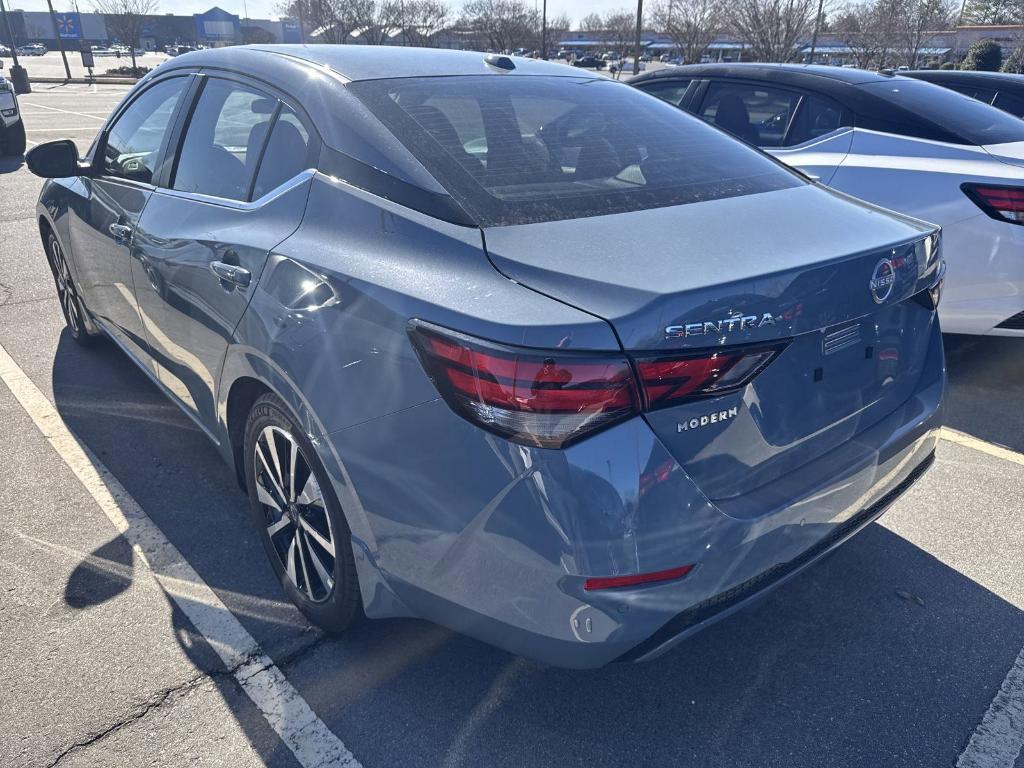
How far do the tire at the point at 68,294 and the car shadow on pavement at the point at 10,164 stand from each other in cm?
843

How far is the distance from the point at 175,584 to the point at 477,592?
4.73 feet

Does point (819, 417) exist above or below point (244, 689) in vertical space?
above

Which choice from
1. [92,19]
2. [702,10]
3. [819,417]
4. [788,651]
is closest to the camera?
[819,417]

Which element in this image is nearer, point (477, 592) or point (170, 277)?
point (477, 592)

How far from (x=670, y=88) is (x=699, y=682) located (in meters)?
4.75

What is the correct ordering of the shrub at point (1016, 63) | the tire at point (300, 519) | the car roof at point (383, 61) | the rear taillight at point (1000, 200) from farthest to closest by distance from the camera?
1. the shrub at point (1016, 63)
2. the rear taillight at point (1000, 200)
3. the car roof at point (383, 61)
4. the tire at point (300, 519)

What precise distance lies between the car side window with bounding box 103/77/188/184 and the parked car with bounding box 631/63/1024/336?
3.50 metres

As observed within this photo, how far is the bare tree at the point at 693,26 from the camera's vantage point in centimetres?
4191

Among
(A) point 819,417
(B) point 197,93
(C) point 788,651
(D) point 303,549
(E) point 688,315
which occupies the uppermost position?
(B) point 197,93

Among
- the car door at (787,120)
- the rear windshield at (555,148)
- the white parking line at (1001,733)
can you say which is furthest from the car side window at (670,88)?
the white parking line at (1001,733)

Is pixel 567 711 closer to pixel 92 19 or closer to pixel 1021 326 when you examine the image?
pixel 1021 326

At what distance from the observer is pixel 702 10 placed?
4228cm

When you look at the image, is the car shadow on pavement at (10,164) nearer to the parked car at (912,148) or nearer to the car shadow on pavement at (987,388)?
the parked car at (912,148)

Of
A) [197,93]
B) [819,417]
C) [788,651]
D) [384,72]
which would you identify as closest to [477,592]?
[819,417]
